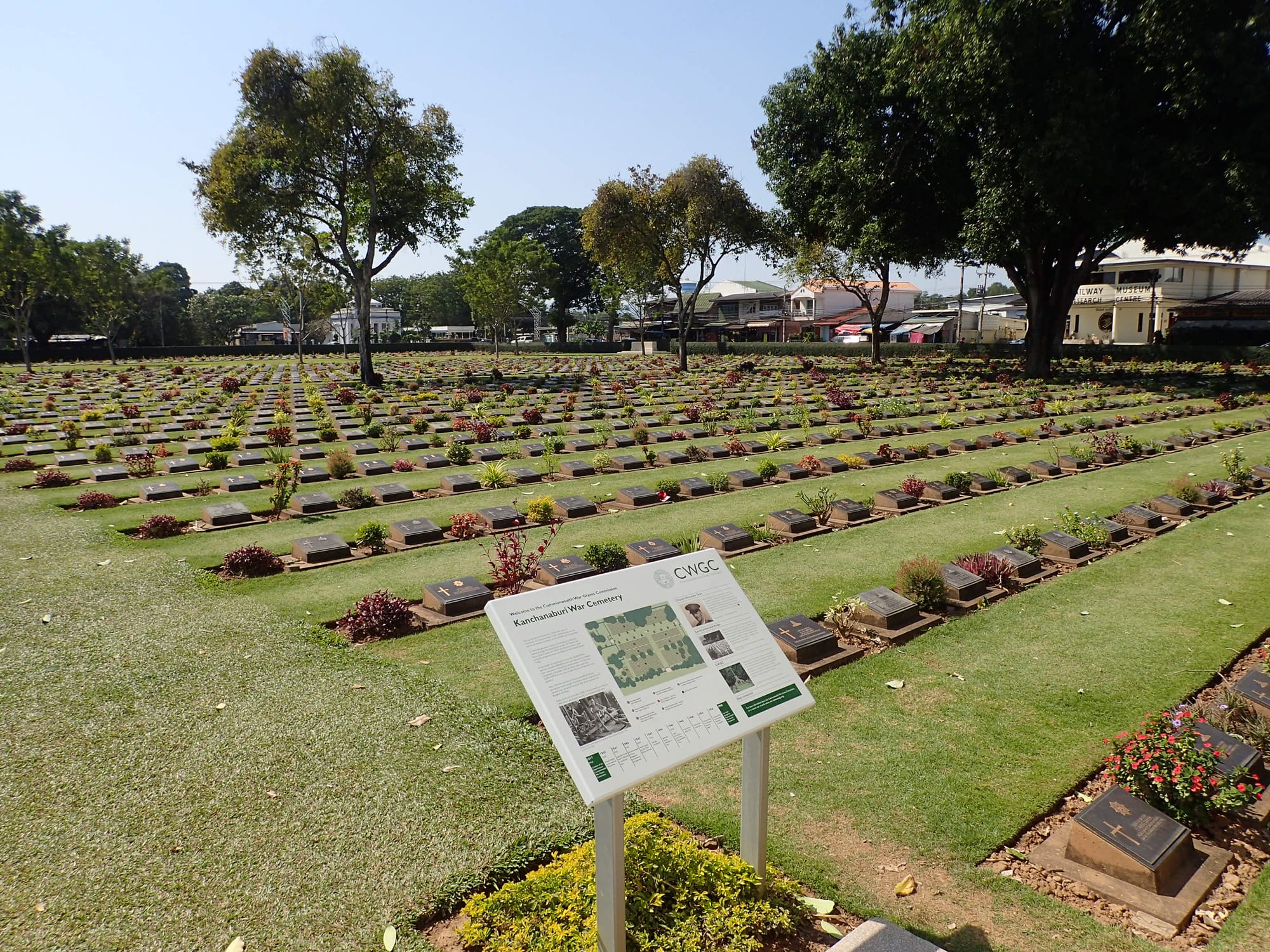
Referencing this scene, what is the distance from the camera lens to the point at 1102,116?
21875 millimetres

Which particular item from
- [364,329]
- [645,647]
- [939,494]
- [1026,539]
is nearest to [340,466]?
[939,494]

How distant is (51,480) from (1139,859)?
1445cm

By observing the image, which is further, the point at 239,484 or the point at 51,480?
the point at 51,480

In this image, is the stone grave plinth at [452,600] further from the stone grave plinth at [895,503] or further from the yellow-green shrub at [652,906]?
the stone grave plinth at [895,503]

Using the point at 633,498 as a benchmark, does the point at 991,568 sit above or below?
below

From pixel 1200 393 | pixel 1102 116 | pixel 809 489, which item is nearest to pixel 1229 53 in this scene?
pixel 1102 116

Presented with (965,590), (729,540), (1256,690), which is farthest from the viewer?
(729,540)

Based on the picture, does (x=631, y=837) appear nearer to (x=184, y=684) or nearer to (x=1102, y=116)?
(x=184, y=684)

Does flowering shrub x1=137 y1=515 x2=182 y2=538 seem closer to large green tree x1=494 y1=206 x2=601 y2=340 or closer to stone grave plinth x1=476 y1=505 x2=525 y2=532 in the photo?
stone grave plinth x1=476 y1=505 x2=525 y2=532

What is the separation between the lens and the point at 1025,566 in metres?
7.71

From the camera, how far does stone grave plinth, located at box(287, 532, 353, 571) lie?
27.1 feet

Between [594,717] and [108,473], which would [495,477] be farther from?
[594,717]

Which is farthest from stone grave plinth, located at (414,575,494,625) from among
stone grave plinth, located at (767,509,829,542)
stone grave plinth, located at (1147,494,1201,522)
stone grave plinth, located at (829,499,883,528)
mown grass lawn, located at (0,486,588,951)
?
stone grave plinth, located at (1147,494,1201,522)

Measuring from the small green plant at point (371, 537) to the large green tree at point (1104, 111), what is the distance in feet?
71.0
